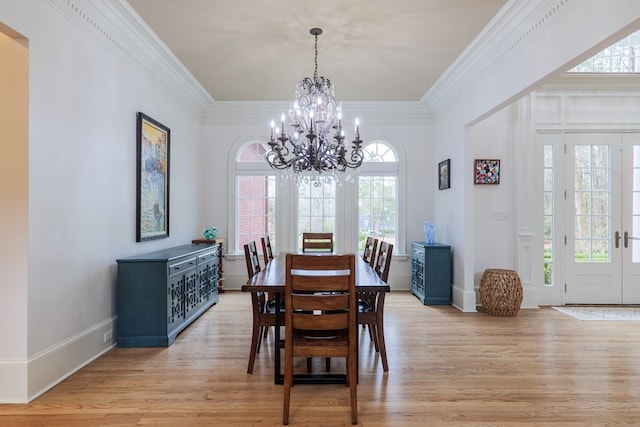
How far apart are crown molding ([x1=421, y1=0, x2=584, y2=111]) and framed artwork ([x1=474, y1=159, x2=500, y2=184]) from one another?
3.49 feet

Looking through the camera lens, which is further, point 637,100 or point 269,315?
point 637,100

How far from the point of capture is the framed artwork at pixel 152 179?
12.6 ft

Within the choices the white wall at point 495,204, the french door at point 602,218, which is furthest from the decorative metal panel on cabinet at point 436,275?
the french door at point 602,218

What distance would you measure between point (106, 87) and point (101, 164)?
734 mm

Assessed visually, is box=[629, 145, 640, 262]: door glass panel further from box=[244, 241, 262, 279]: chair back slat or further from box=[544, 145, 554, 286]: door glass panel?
box=[244, 241, 262, 279]: chair back slat

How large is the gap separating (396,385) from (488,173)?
3420mm

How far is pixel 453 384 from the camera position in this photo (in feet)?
8.78

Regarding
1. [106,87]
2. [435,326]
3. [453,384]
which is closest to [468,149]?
[435,326]

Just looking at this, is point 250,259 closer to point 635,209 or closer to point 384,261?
point 384,261

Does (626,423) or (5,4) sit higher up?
(5,4)

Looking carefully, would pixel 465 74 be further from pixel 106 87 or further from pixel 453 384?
pixel 106 87

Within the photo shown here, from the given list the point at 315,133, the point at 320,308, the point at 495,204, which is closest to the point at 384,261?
the point at 320,308

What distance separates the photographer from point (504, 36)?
3.46 metres

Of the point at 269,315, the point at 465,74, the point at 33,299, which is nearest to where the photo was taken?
the point at 33,299
